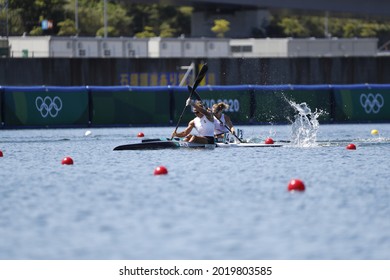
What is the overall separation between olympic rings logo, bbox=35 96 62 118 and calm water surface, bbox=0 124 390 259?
10.7 metres

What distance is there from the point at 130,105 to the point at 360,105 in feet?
31.2

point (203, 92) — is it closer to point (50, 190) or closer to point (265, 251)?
point (50, 190)

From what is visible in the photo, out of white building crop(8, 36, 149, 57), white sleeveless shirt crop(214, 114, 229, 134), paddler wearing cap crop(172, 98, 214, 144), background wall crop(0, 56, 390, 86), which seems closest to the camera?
paddler wearing cap crop(172, 98, 214, 144)

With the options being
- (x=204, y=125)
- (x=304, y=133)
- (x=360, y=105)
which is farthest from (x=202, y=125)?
(x=360, y=105)

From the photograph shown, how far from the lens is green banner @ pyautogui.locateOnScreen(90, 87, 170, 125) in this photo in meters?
39.7

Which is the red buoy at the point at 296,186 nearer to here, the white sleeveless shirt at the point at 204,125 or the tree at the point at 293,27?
the white sleeveless shirt at the point at 204,125

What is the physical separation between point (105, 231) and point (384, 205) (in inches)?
191

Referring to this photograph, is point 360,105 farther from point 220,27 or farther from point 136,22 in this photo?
point 136,22

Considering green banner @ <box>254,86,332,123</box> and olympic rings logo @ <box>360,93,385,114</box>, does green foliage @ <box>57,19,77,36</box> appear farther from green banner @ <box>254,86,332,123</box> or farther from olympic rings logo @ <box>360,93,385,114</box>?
olympic rings logo @ <box>360,93,385,114</box>

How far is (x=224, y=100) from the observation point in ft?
135

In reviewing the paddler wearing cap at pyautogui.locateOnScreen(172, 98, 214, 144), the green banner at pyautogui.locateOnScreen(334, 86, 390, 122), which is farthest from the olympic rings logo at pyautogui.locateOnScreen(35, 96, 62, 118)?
the paddler wearing cap at pyautogui.locateOnScreen(172, 98, 214, 144)

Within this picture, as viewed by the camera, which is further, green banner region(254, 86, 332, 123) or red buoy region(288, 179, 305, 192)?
green banner region(254, 86, 332, 123)

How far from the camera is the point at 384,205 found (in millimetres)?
16453

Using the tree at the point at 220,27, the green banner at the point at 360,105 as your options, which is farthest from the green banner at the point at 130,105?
the tree at the point at 220,27
